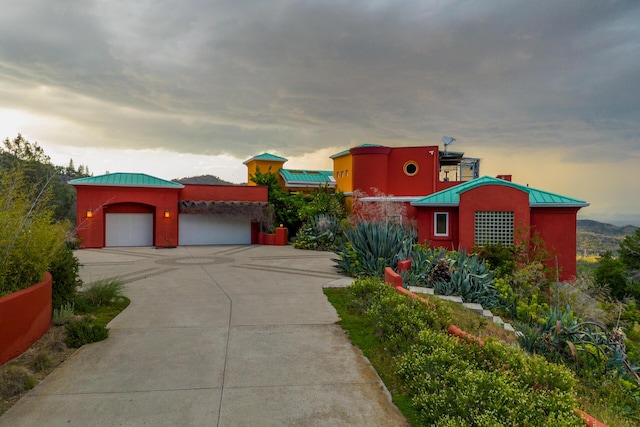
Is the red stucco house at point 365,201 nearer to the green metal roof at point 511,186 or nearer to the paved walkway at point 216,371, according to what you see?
the green metal roof at point 511,186

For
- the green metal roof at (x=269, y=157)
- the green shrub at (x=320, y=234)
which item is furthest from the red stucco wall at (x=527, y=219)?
the green metal roof at (x=269, y=157)

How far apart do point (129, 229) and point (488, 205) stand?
18.5 m

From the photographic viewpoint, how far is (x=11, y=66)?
1463cm

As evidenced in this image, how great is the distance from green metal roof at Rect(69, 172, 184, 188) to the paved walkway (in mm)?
12511

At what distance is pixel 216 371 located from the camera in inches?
216

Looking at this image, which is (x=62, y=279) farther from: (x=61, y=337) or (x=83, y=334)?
(x=83, y=334)

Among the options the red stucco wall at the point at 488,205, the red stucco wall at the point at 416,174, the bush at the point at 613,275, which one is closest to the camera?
the red stucco wall at the point at 488,205

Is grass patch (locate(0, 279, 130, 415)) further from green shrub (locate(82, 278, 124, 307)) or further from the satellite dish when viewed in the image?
the satellite dish

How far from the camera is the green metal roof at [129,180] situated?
69.7ft

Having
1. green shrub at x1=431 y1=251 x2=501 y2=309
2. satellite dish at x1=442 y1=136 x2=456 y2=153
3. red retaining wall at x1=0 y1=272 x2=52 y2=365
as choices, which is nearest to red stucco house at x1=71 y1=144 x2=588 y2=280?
satellite dish at x1=442 y1=136 x2=456 y2=153

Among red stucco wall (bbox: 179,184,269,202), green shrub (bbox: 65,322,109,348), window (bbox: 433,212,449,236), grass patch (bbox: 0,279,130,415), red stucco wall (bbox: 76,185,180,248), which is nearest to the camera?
grass patch (bbox: 0,279,130,415)

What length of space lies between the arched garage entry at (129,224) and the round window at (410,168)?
50.1 ft

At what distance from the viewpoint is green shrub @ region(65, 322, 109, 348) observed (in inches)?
254

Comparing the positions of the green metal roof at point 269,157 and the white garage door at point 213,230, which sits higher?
the green metal roof at point 269,157
